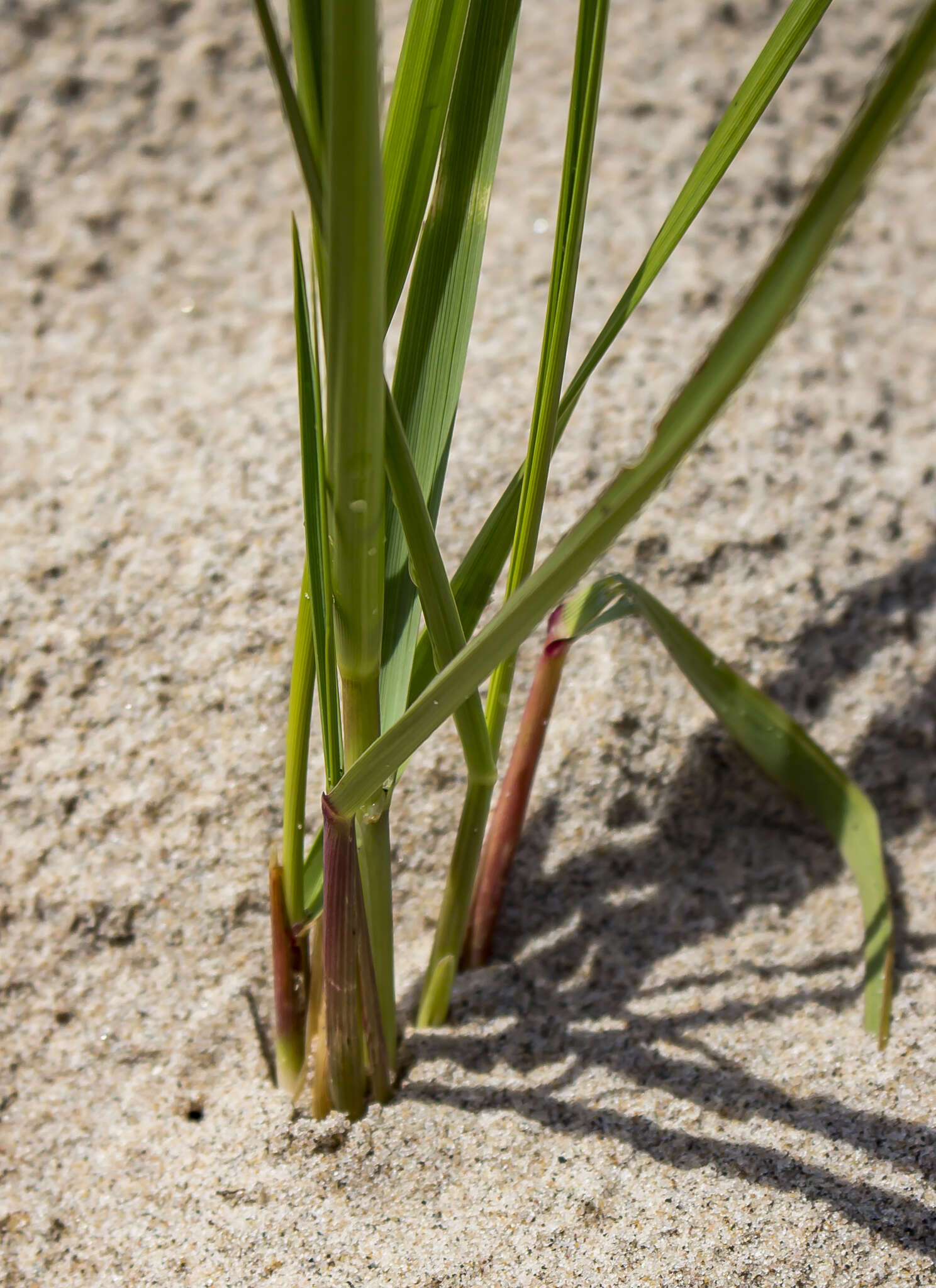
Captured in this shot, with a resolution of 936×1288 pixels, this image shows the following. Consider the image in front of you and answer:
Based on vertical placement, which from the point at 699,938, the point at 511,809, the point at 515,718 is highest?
the point at 515,718

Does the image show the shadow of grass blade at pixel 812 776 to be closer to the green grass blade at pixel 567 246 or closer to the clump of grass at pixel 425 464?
the clump of grass at pixel 425 464

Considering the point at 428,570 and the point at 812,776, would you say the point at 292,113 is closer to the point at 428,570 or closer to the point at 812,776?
the point at 428,570

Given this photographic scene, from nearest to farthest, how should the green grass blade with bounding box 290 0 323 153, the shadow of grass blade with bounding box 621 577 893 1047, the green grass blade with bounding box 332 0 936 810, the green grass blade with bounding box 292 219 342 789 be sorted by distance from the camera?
the green grass blade with bounding box 332 0 936 810
the green grass blade with bounding box 290 0 323 153
the green grass blade with bounding box 292 219 342 789
the shadow of grass blade with bounding box 621 577 893 1047

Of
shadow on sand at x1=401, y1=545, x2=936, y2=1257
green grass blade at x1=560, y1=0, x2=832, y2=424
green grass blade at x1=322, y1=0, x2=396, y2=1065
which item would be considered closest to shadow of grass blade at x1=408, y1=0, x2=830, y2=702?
green grass blade at x1=560, y1=0, x2=832, y2=424

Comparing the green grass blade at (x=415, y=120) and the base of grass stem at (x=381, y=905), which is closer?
the green grass blade at (x=415, y=120)

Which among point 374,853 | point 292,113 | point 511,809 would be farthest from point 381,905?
point 292,113

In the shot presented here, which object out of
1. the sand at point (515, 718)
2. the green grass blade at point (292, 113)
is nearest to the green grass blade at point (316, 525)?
the green grass blade at point (292, 113)

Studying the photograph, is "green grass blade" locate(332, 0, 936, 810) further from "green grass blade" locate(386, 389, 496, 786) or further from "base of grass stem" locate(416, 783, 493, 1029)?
"base of grass stem" locate(416, 783, 493, 1029)
